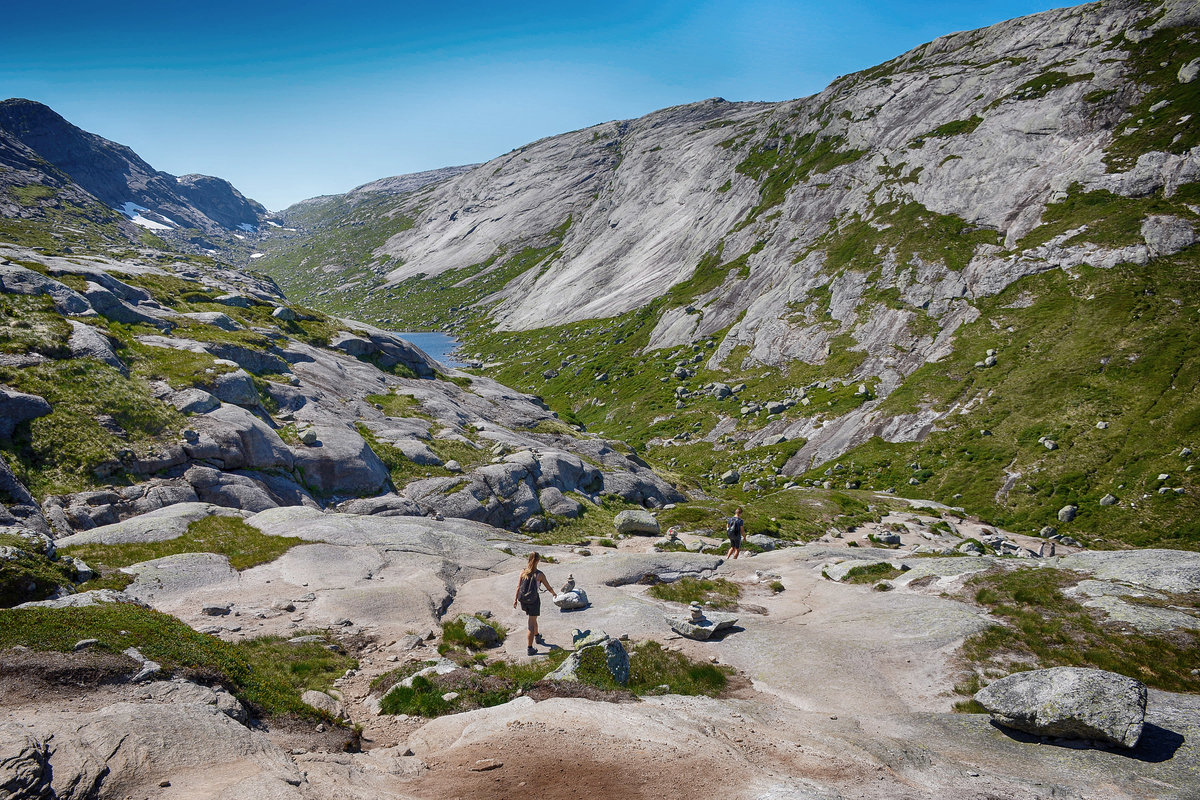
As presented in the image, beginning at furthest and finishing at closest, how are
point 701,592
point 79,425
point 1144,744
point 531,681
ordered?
point 79,425
point 701,592
point 531,681
point 1144,744

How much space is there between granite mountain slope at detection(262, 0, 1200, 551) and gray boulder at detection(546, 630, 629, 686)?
45.0 metres

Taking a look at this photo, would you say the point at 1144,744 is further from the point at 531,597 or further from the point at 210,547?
the point at 210,547

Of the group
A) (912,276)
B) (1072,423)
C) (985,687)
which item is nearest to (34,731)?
(985,687)

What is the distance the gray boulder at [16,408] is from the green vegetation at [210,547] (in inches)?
427

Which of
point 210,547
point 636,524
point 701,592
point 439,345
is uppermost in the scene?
point 439,345

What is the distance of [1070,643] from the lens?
17500 millimetres

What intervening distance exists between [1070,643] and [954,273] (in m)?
70.2

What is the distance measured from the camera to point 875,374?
71375mm

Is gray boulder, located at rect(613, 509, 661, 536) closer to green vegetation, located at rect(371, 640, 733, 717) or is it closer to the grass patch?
green vegetation, located at rect(371, 640, 733, 717)

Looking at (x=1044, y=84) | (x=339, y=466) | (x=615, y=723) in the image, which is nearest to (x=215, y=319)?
(x=339, y=466)

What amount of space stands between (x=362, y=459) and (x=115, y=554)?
1713 centimetres

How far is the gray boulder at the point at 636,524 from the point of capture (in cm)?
4166

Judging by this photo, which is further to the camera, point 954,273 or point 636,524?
point 954,273

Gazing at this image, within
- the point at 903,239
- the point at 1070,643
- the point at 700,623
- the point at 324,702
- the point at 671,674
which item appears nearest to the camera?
the point at 324,702
